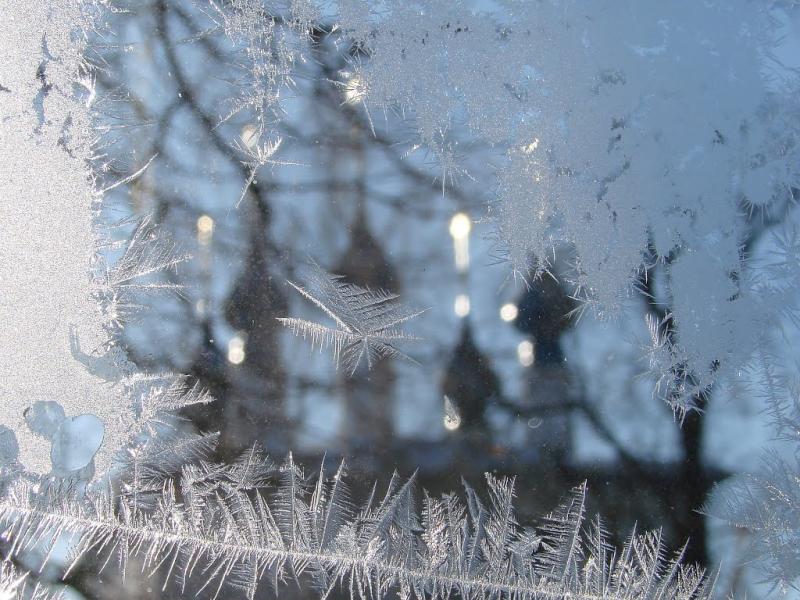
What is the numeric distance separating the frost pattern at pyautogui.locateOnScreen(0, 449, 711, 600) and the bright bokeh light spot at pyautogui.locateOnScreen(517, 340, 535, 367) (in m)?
0.28

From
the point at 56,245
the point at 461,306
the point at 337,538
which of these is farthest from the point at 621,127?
the point at 56,245

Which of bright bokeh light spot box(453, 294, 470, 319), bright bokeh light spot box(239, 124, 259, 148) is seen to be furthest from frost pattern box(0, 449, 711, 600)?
bright bokeh light spot box(239, 124, 259, 148)

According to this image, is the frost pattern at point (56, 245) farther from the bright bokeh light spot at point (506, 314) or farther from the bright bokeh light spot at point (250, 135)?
the bright bokeh light spot at point (506, 314)

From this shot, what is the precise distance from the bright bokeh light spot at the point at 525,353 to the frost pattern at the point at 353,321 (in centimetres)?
24

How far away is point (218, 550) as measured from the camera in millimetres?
1036

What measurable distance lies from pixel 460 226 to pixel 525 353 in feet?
1.05

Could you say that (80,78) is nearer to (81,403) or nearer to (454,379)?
(81,403)

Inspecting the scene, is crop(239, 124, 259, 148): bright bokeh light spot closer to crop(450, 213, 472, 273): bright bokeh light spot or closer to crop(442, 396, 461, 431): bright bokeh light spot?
crop(450, 213, 472, 273): bright bokeh light spot

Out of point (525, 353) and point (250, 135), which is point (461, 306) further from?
point (250, 135)

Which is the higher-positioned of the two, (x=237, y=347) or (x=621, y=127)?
(x=621, y=127)

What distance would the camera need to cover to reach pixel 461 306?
109cm

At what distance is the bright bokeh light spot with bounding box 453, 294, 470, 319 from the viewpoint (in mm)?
1093

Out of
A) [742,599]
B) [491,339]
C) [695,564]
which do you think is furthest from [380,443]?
[742,599]

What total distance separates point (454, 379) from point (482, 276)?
0.79 ft
